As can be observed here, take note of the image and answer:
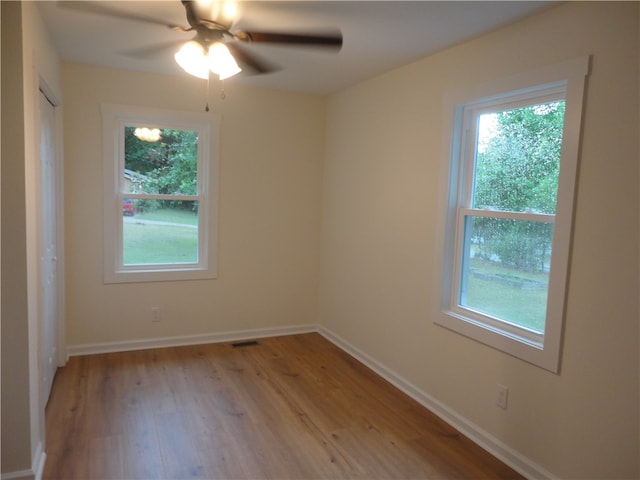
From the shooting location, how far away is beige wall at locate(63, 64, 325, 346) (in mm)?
3600

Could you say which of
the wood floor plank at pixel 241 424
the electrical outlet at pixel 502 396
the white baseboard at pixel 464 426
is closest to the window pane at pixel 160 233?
the wood floor plank at pixel 241 424

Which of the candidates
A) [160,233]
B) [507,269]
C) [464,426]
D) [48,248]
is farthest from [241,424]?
[160,233]

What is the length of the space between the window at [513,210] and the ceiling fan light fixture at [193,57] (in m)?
1.62

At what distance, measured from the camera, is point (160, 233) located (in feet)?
13.2

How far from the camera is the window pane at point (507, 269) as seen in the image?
2367 mm

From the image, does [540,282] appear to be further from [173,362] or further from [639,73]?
[173,362]

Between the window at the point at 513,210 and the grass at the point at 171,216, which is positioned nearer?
the window at the point at 513,210

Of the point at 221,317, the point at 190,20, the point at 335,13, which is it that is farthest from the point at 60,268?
the point at 335,13

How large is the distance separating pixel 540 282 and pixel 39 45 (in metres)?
3.04

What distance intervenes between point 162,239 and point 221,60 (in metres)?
2.44

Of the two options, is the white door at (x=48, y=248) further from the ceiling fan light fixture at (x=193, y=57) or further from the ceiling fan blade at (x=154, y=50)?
the ceiling fan light fixture at (x=193, y=57)

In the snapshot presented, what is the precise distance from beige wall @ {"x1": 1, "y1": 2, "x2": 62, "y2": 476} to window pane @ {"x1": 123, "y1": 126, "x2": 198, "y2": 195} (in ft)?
5.46

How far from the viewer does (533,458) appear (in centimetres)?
231

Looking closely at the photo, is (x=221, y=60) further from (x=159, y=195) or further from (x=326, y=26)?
(x=159, y=195)
